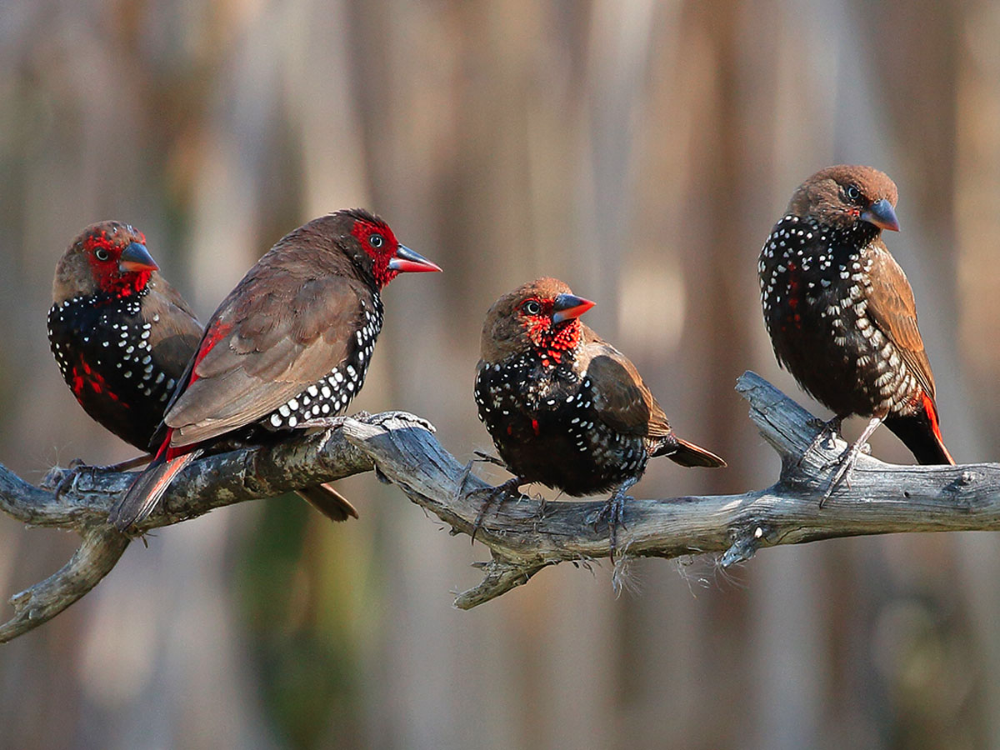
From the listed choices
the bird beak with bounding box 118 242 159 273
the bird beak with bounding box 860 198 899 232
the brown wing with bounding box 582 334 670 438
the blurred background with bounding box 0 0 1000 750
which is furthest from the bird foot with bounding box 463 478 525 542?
the blurred background with bounding box 0 0 1000 750

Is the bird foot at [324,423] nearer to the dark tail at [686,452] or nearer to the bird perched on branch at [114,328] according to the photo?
the bird perched on branch at [114,328]

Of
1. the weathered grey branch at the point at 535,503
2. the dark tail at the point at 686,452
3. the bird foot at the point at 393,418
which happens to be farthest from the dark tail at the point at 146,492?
the dark tail at the point at 686,452

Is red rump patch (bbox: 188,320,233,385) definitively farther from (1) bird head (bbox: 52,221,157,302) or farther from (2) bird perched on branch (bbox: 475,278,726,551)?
(2) bird perched on branch (bbox: 475,278,726,551)

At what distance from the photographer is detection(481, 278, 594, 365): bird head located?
3.29m

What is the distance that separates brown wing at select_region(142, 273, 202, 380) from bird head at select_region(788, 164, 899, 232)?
1.88 meters

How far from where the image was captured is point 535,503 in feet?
10.00

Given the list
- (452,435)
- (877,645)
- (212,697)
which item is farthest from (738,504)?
(212,697)

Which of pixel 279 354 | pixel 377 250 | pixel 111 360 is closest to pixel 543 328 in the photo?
pixel 279 354

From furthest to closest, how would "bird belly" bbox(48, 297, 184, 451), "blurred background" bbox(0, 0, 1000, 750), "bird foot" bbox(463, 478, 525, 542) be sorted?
"blurred background" bbox(0, 0, 1000, 750)
"bird belly" bbox(48, 297, 184, 451)
"bird foot" bbox(463, 478, 525, 542)

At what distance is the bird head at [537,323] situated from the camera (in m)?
3.29

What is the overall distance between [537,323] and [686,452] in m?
0.70

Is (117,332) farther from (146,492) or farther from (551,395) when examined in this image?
(551,395)

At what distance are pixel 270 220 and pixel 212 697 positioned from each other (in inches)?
82.4

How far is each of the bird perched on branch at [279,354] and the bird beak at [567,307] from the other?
657 mm
